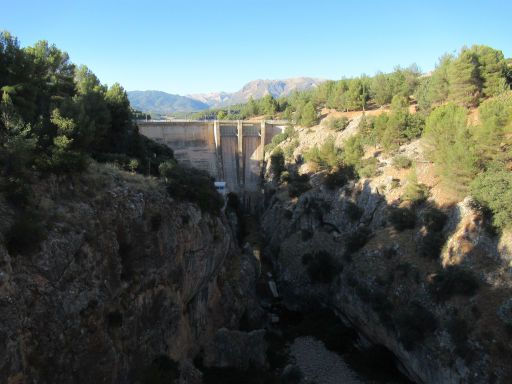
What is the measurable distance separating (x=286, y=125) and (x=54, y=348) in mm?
56630

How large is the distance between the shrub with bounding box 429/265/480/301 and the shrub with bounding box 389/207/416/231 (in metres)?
5.90

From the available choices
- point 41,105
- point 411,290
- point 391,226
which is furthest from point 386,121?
point 41,105

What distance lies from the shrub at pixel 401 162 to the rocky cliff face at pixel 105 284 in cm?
2064

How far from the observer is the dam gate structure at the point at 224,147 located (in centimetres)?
5822

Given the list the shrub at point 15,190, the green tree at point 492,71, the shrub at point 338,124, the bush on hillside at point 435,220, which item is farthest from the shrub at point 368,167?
the shrub at point 15,190

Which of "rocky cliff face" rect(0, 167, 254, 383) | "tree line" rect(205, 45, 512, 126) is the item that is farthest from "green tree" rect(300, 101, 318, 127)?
"rocky cliff face" rect(0, 167, 254, 383)

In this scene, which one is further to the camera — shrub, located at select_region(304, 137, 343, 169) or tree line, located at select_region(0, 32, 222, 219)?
shrub, located at select_region(304, 137, 343, 169)

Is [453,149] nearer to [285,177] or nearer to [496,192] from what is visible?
[496,192]

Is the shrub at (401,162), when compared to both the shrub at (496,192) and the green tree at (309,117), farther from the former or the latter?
the green tree at (309,117)

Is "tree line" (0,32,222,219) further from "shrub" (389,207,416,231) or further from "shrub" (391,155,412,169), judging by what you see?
"shrub" (391,155,412,169)

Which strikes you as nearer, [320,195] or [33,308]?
[33,308]

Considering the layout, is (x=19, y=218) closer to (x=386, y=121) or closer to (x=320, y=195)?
(x=320, y=195)

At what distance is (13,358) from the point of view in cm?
1026

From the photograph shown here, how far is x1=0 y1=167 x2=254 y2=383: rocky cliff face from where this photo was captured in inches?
449
